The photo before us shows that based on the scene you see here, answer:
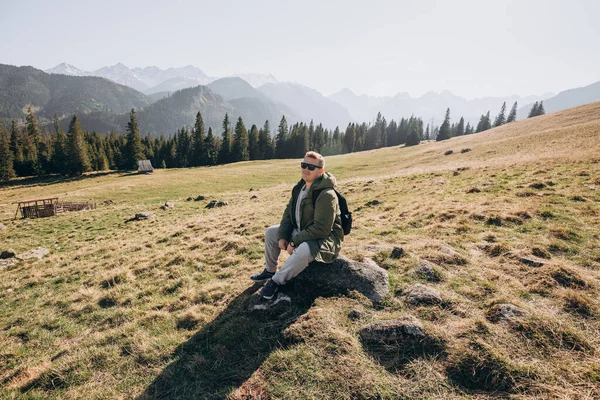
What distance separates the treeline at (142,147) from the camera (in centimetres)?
7000

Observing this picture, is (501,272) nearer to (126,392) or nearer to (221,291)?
(221,291)

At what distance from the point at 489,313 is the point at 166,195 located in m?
38.6

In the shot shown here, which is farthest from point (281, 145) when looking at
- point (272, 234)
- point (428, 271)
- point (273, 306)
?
point (273, 306)

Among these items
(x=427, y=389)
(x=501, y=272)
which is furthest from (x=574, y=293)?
(x=427, y=389)

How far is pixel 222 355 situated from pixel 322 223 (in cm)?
308

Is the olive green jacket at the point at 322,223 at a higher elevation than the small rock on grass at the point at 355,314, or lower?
higher

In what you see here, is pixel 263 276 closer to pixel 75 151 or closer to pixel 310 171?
pixel 310 171

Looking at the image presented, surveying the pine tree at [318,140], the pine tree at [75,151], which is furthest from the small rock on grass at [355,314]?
the pine tree at [318,140]

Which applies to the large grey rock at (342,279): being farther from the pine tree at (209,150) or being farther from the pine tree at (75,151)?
the pine tree at (209,150)

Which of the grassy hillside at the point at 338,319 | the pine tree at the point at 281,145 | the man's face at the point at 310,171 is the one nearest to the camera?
the grassy hillside at the point at 338,319

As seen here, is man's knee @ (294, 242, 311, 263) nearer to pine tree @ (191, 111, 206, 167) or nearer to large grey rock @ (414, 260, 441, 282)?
large grey rock @ (414, 260, 441, 282)

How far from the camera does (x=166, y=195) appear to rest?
119 feet

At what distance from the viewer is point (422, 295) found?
5.36 m

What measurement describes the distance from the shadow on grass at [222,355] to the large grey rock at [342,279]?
1.14ft
